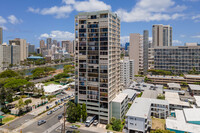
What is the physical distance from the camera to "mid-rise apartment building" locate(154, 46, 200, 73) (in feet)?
378

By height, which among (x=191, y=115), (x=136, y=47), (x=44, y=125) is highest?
(x=136, y=47)

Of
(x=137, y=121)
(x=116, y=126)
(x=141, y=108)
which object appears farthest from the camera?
(x=141, y=108)

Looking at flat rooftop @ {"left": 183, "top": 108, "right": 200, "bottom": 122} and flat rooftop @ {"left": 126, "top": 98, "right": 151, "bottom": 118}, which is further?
flat rooftop @ {"left": 183, "top": 108, "right": 200, "bottom": 122}

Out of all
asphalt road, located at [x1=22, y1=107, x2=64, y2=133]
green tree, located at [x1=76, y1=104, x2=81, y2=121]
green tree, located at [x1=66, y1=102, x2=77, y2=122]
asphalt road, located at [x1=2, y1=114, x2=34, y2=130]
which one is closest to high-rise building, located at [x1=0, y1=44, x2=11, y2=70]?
asphalt road, located at [x1=2, y1=114, x2=34, y2=130]

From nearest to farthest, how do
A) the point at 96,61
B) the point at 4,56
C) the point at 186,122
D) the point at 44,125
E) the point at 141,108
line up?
the point at 186,122
the point at 44,125
the point at 141,108
the point at 96,61
the point at 4,56

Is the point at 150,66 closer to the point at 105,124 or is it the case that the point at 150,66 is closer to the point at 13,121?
the point at 105,124

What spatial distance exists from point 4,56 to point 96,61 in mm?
173511

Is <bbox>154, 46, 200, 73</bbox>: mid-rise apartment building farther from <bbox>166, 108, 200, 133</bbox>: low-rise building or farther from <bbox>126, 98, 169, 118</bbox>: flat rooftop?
<bbox>166, 108, 200, 133</bbox>: low-rise building

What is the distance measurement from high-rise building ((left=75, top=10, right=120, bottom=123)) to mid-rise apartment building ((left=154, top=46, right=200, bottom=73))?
84017 mm

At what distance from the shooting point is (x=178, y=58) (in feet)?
389

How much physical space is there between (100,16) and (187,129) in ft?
129

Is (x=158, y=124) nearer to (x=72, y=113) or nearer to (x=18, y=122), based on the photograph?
(x=72, y=113)

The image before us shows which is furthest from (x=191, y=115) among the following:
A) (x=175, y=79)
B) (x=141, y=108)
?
(x=175, y=79)

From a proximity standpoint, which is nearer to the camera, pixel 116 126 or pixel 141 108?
pixel 116 126
